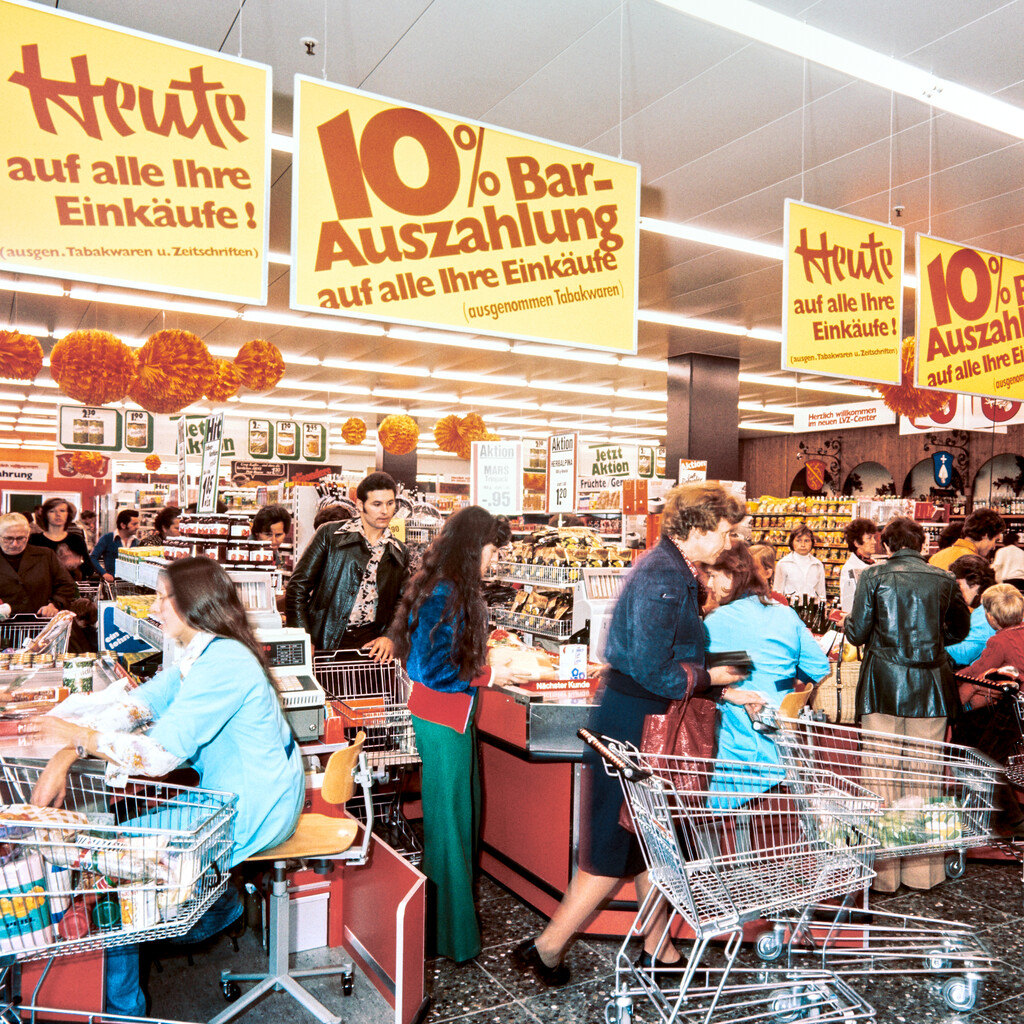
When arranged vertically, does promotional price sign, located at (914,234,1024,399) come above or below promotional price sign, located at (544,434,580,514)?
above

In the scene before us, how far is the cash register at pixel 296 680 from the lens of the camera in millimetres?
3204

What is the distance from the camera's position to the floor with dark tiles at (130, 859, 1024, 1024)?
9.85ft

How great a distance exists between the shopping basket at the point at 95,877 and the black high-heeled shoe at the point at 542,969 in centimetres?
142

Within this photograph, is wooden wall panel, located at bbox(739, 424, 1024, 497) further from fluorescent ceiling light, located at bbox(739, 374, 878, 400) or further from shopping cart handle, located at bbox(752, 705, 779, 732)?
shopping cart handle, located at bbox(752, 705, 779, 732)

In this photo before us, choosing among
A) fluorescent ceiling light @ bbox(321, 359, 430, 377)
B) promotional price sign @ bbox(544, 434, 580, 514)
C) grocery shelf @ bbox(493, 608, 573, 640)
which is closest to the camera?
grocery shelf @ bbox(493, 608, 573, 640)

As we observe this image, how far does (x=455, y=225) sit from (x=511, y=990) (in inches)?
125

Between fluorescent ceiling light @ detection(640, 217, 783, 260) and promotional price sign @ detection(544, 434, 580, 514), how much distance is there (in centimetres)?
242

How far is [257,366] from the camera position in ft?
25.5

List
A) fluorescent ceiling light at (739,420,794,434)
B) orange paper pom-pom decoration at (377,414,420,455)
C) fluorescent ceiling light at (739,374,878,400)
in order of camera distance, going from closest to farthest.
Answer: orange paper pom-pom decoration at (377,414,420,455) < fluorescent ceiling light at (739,374,878,400) < fluorescent ceiling light at (739,420,794,434)

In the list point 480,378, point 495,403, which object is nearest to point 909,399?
point 480,378

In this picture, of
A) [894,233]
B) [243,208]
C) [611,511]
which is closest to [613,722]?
[243,208]

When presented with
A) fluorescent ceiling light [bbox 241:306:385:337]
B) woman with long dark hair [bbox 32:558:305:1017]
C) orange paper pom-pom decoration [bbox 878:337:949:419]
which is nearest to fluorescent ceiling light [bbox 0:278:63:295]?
fluorescent ceiling light [bbox 241:306:385:337]

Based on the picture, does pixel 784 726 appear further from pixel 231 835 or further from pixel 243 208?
pixel 243 208

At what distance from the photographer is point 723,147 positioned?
579cm
